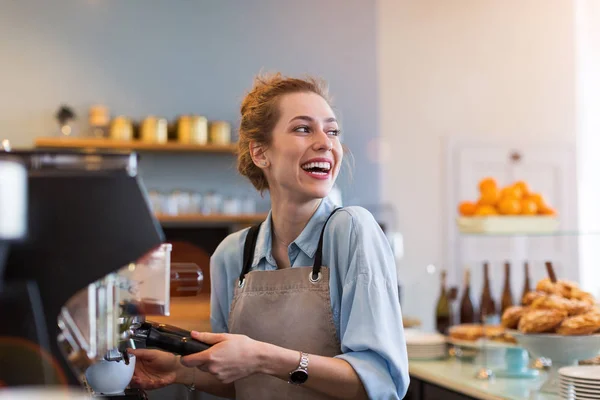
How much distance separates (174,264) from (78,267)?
50cm

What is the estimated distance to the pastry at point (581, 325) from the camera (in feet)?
7.34

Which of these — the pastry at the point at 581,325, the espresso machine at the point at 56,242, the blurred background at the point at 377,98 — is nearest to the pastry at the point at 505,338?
the pastry at the point at 581,325

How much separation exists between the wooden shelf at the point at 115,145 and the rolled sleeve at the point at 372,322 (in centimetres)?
382

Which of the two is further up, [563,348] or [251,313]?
[251,313]

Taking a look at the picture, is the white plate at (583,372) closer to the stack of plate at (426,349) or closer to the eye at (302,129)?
the stack of plate at (426,349)

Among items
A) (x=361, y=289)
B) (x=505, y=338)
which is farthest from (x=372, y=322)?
(x=505, y=338)

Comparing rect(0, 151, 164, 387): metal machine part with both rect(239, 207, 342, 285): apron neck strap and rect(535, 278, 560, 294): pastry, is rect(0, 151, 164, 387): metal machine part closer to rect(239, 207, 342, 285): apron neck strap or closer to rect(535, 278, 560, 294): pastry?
rect(239, 207, 342, 285): apron neck strap

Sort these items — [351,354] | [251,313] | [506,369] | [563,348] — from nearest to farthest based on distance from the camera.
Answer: [351,354], [251,313], [563,348], [506,369]

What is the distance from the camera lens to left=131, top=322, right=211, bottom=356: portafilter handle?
144 cm

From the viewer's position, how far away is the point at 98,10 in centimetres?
584

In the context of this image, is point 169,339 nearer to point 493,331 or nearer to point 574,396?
point 574,396

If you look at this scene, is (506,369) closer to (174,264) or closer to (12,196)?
(174,264)

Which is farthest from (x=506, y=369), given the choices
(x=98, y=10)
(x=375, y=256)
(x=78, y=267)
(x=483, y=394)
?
(x=98, y=10)

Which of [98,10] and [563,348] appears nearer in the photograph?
[563,348]
